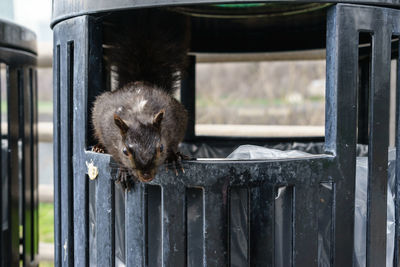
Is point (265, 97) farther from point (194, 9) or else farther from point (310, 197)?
point (310, 197)

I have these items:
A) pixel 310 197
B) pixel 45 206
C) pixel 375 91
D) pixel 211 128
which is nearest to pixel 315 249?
pixel 310 197

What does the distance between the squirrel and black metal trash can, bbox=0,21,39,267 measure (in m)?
0.35

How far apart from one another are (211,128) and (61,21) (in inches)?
80.4

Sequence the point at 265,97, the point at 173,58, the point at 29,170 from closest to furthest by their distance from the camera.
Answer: the point at 173,58 < the point at 29,170 < the point at 265,97

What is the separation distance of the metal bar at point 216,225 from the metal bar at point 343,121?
0.28 m

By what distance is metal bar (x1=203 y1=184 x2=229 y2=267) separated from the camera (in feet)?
3.77

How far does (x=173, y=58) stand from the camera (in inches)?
74.4

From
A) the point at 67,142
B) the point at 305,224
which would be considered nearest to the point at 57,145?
the point at 67,142

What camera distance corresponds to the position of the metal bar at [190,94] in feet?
8.38

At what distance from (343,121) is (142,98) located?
27.7 inches

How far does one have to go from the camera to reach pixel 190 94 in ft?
8.44

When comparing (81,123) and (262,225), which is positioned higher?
(81,123)

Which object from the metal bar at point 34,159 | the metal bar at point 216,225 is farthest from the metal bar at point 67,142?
the metal bar at point 34,159

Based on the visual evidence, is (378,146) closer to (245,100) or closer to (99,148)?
(99,148)
